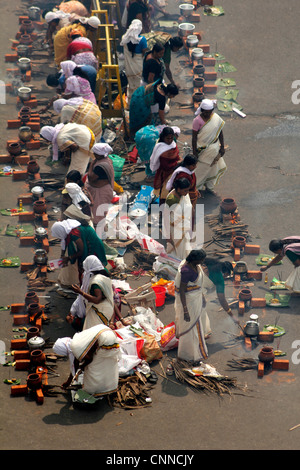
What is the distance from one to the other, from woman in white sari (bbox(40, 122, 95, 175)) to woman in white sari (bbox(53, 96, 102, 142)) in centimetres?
35

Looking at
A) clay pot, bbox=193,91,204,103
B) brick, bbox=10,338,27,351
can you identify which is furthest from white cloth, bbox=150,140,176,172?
brick, bbox=10,338,27,351

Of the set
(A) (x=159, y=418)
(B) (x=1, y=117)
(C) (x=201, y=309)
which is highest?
(B) (x=1, y=117)

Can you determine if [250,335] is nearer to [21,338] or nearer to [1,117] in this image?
[21,338]

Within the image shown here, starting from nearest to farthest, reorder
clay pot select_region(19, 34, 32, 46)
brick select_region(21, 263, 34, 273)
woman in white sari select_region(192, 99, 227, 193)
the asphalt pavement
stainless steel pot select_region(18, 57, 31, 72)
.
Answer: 1. the asphalt pavement
2. brick select_region(21, 263, 34, 273)
3. woman in white sari select_region(192, 99, 227, 193)
4. stainless steel pot select_region(18, 57, 31, 72)
5. clay pot select_region(19, 34, 32, 46)

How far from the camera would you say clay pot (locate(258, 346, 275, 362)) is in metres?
12.5

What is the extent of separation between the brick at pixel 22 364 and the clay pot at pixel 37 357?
9 centimetres

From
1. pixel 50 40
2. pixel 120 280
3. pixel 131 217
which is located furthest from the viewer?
pixel 50 40

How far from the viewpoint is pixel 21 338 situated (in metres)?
12.9

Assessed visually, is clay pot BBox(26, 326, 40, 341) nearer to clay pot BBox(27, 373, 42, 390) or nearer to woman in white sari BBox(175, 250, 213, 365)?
clay pot BBox(27, 373, 42, 390)

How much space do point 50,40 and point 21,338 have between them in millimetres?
8362

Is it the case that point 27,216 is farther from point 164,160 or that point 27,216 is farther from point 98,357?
point 98,357

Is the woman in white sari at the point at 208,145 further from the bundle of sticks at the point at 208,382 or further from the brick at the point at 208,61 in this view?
the bundle of sticks at the point at 208,382

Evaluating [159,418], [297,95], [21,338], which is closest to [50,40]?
[297,95]

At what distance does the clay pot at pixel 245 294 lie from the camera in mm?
13641
